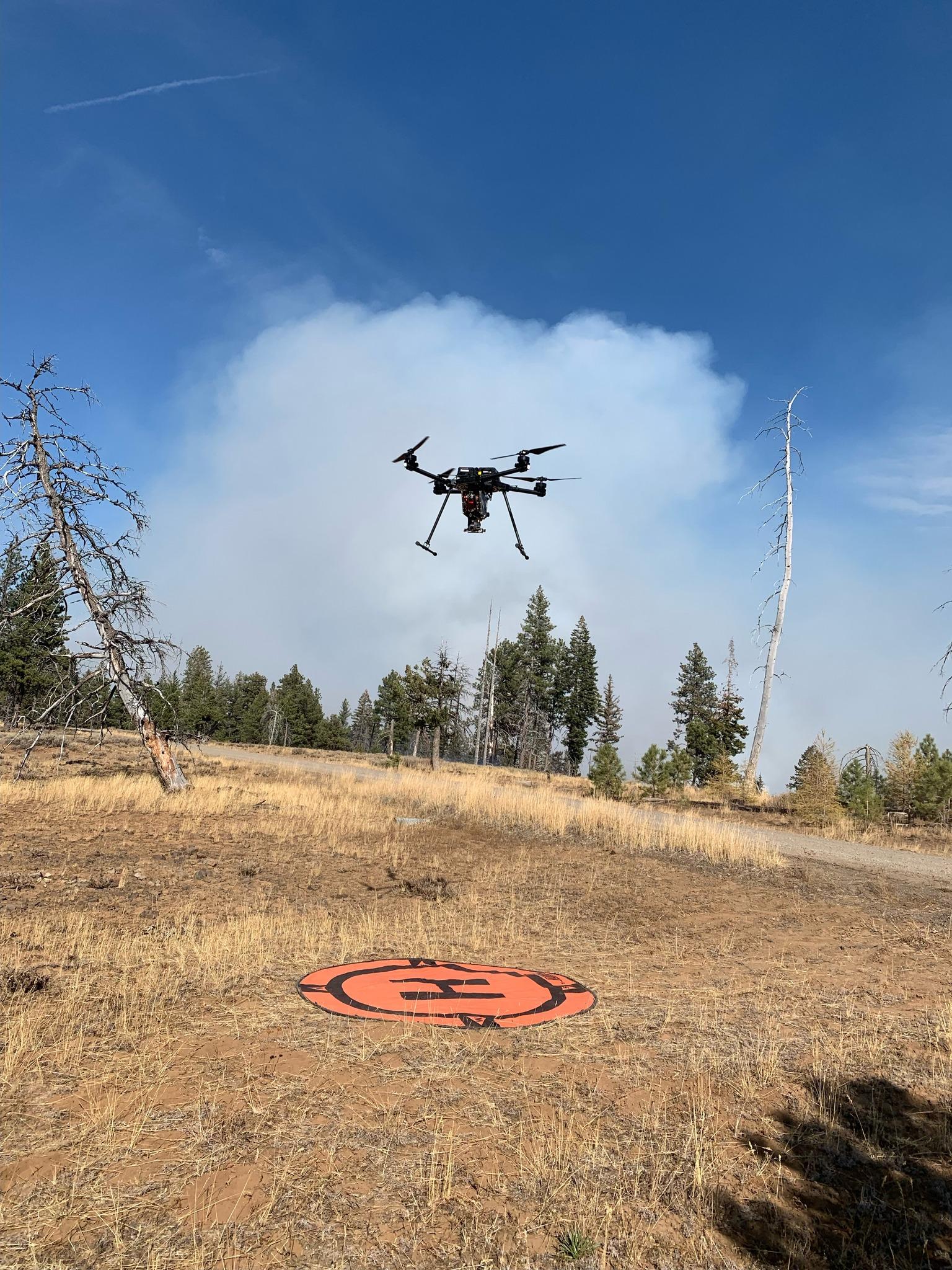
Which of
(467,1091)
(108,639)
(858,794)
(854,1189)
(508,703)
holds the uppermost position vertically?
(508,703)

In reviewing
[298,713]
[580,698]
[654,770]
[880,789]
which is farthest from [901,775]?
[298,713]

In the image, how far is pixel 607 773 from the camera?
1029 inches

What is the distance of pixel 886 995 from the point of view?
21.1ft

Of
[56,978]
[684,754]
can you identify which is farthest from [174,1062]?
[684,754]

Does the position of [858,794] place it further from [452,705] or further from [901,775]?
[452,705]

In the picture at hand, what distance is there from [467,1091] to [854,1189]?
2.10 metres

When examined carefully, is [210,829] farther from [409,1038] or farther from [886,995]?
[886,995]

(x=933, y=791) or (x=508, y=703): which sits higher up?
(x=508, y=703)

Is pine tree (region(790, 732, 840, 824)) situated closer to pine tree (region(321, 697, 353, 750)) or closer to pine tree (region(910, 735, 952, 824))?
pine tree (region(910, 735, 952, 824))

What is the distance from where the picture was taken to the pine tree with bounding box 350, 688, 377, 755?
10769cm

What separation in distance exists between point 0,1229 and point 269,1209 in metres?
1.10

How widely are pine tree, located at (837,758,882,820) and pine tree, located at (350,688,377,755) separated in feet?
284

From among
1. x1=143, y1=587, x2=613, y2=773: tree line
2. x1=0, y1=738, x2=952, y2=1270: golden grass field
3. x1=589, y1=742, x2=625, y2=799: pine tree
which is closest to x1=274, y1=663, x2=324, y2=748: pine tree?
x1=143, y1=587, x2=613, y2=773: tree line

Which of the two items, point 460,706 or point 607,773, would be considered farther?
point 460,706
